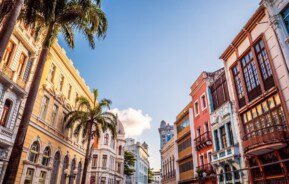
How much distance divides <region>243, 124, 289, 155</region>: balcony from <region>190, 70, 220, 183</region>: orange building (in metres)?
8.46

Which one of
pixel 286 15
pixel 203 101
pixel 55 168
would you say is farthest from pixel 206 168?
pixel 286 15

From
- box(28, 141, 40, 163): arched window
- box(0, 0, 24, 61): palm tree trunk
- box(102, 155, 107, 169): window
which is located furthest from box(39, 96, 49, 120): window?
box(102, 155, 107, 169): window

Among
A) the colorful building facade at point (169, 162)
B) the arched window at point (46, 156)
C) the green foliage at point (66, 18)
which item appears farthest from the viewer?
the colorful building facade at point (169, 162)

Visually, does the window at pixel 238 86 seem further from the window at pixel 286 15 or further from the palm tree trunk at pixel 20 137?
the palm tree trunk at pixel 20 137

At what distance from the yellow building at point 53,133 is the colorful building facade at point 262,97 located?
16.0 meters

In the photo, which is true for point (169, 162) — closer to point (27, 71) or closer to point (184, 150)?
point (184, 150)

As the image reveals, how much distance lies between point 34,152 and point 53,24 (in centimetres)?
1069

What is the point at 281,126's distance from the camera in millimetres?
13117

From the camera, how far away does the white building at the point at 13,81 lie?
45.1 feet

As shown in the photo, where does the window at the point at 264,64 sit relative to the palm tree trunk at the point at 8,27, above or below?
above

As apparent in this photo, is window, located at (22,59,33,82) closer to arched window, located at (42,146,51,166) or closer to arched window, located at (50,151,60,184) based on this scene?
arched window, located at (42,146,51,166)

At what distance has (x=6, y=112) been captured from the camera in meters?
14.4

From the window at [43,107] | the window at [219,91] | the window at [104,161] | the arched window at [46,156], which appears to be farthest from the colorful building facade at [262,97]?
the window at [104,161]

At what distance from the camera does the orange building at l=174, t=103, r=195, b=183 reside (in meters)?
28.8
